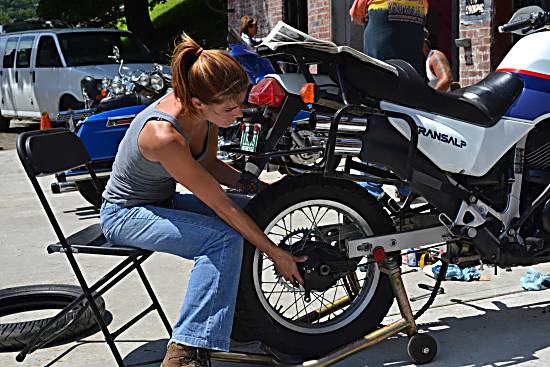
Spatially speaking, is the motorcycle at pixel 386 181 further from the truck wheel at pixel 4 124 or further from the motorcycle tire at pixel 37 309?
the truck wheel at pixel 4 124

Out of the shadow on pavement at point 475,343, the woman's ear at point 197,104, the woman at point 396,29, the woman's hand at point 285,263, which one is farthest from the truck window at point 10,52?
the woman's hand at point 285,263

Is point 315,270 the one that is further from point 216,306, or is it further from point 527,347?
point 527,347

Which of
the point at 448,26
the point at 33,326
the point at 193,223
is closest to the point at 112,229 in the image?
the point at 193,223

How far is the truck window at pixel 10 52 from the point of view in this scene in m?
15.6

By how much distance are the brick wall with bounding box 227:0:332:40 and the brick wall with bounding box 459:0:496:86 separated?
3209 millimetres

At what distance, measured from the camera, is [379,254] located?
3.80 m

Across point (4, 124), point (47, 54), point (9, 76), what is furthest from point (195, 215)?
point (4, 124)

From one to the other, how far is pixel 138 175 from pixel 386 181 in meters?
1.16

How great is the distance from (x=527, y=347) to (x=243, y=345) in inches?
52.3

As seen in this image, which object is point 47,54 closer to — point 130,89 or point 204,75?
point 130,89

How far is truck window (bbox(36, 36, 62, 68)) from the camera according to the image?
14.0 metres

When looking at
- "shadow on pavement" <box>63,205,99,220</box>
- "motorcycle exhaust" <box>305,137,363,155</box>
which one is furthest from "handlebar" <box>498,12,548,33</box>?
"shadow on pavement" <box>63,205,99,220</box>

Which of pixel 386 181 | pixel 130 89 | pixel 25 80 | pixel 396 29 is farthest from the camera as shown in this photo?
pixel 25 80

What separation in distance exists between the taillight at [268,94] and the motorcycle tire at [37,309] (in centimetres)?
127
